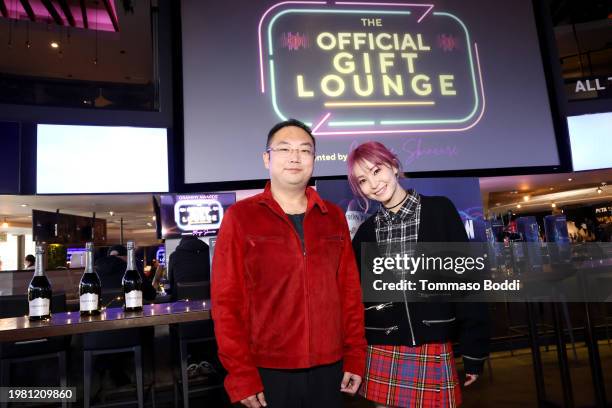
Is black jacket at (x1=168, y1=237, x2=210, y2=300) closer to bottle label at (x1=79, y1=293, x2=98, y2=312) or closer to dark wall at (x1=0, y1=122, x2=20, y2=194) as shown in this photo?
bottle label at (x1=79, y1=293, x2=98, y2=312)

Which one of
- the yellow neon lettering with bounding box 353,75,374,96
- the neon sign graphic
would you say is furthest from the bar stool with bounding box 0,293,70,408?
the yellow neon lettering with bounding box 353,75,374,96

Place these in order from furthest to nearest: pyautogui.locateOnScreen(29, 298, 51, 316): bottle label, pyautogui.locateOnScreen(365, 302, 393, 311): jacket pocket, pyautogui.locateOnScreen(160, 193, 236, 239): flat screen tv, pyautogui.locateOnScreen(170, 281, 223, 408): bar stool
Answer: pyautogui.locateOnScreen(160, 193, 236, 239): flat screen tv
pyautogui.locateOnScreen(170, 281, 223, 408): bar stool
pyautogui.locateOnScreen(29, 298, 51, 316): bottle label
pyautogui.locateOnScreen(365, 302, 393, 311): jacket pocket

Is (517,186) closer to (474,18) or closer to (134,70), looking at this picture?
(474,18)

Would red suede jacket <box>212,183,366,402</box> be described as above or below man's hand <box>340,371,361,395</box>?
above

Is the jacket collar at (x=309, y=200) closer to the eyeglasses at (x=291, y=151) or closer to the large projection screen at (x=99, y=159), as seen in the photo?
the eyeglasses at (x=291, y=151)

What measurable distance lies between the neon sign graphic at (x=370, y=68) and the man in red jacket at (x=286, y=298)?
7.47 feet

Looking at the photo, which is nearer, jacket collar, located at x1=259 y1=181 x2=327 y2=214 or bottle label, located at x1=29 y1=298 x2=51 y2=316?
jacket collar, located at x1=259 y1=181 x2=327 y2=214

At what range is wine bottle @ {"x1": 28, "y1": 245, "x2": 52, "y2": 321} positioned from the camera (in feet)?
6.32

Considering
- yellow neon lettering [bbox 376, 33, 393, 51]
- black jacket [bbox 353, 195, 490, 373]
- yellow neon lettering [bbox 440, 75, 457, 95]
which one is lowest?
black jacket [bbox 353, 195, 490, 373]

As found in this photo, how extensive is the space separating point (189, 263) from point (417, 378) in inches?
103

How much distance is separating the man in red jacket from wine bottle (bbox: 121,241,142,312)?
1.04 metres

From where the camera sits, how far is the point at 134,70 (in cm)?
849

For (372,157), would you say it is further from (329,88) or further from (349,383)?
(329,88)

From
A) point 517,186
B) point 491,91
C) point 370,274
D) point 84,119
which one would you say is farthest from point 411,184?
point 517,186
